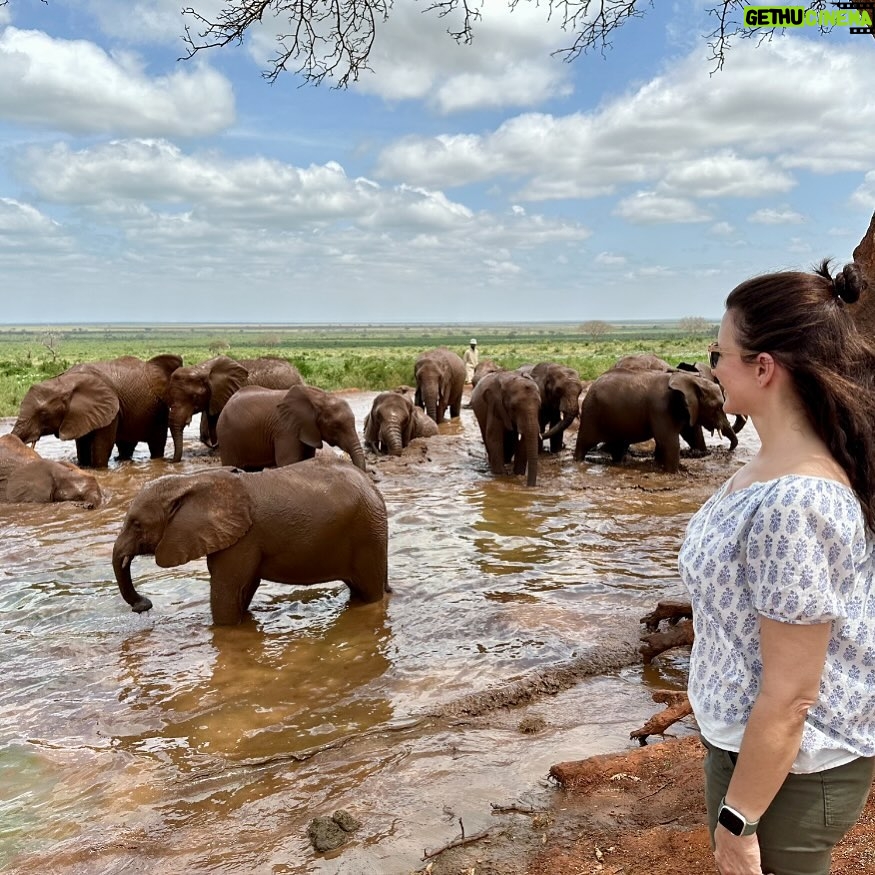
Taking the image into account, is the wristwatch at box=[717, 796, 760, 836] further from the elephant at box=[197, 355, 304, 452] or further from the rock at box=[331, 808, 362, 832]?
the elephant at box=[197, 355, 304, 452]

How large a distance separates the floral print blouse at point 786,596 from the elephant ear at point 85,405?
45.9 feet

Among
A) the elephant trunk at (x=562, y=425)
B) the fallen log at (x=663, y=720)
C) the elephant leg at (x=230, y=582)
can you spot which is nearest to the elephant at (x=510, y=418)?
the elephant trunk at (x=562, y=425)

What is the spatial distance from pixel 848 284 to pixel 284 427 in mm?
9872

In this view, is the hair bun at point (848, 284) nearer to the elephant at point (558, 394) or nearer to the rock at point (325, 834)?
the rock at point (325, 834)

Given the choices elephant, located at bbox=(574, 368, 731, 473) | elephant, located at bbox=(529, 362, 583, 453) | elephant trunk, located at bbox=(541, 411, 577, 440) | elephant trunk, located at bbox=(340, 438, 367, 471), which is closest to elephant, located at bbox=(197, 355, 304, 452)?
elephant, located at bbox=(529, 362, 583, 453)

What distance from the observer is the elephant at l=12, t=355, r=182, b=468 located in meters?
14.2

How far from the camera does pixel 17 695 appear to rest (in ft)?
19.0

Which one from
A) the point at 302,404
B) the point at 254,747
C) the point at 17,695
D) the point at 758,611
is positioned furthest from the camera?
the point at 302,404

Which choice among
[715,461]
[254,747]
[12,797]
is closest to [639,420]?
[715,461]

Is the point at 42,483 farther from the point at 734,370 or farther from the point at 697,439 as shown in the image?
the point at 734,370

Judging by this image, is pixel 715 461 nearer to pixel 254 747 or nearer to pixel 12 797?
pixel 254 747

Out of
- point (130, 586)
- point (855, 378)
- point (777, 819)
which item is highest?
point (855, 378)

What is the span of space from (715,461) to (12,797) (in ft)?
42.6

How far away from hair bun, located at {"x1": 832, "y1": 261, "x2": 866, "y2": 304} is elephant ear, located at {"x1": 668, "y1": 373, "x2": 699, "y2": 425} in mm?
11816
